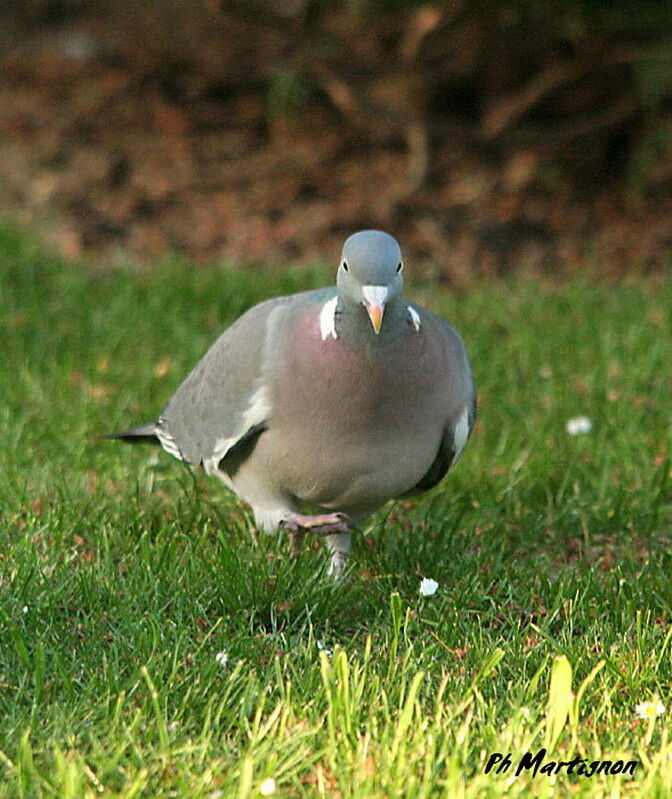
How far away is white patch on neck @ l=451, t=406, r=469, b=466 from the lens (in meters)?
3.59

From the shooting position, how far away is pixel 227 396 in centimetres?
371

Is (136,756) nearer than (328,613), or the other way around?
(136,756)

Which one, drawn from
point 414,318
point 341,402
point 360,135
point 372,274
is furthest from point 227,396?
point 360,135

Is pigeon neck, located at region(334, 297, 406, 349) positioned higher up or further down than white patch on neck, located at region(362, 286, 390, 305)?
further down

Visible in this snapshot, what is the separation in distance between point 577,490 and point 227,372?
136 cm

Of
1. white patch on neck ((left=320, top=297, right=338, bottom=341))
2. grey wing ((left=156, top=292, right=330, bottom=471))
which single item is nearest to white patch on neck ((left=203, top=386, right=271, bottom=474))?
grey wing ((left=156, top=292, right=330, bottom=471))

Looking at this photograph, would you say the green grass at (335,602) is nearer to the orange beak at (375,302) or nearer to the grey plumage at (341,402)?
the grey plumage at (341,402)

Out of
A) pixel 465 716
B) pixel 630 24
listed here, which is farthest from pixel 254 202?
pixel 465 716

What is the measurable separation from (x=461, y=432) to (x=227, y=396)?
0.67 m

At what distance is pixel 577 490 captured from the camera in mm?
4410

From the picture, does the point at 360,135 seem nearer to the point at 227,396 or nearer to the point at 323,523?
the point at 227,396

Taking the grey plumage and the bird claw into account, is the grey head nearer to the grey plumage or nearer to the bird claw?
the grey plumage

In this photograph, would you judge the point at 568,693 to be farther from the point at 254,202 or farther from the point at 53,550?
the point at 254,202

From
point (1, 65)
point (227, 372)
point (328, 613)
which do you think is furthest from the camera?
point (1, 65)
